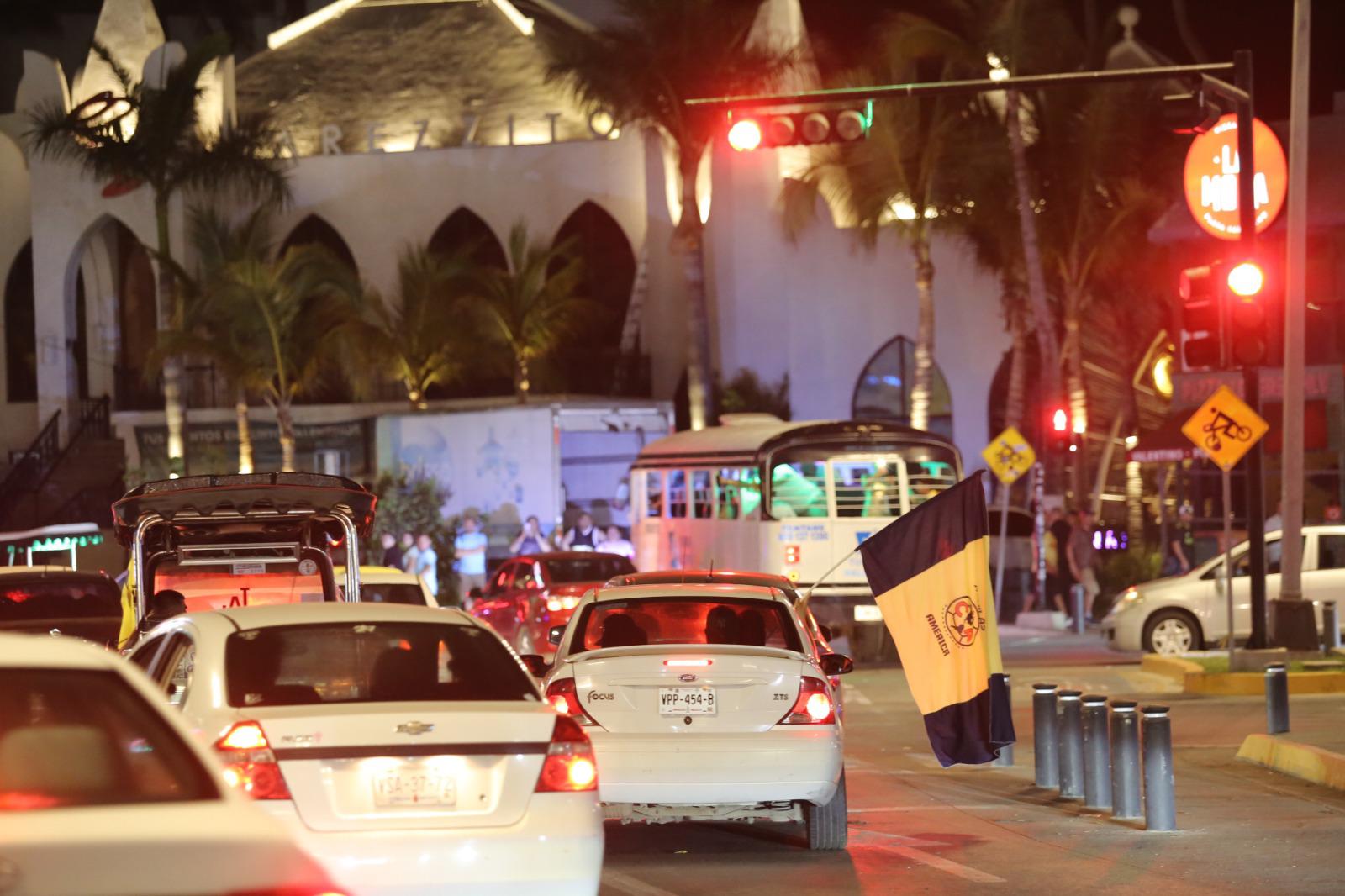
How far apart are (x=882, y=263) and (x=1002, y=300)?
258 centimetres

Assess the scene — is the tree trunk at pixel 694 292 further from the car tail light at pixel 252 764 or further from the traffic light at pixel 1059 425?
the car tail light at pixel 252 764

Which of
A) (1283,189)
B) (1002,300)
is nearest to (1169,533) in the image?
(1002,300)

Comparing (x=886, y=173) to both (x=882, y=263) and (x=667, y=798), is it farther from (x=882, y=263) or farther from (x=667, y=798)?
(x=667, y=798)

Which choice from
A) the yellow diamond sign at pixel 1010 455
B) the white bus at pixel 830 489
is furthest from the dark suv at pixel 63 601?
the yellow diamond sign at pixel 1010 455

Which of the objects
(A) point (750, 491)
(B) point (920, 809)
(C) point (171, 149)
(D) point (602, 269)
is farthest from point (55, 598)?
(D) point (602, 269)

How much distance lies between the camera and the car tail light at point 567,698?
1005 centimetres

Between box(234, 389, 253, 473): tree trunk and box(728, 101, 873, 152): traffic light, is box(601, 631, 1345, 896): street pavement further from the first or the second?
box(234, 389, 253, 473): tree trunk

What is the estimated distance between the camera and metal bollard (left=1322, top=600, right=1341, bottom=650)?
2142 cm

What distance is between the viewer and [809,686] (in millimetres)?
10125

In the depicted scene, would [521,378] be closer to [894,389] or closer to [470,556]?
[894,389]

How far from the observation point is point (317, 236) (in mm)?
43781

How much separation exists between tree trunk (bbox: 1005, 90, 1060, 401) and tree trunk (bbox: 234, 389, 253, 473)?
15416 mm

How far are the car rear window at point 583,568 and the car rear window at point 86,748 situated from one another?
18.0 metres

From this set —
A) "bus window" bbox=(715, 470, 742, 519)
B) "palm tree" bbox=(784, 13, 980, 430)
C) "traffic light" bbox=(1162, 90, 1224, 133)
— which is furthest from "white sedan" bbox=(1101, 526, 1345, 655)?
"palm tree" bbox=(784, 13, 980, 430)
